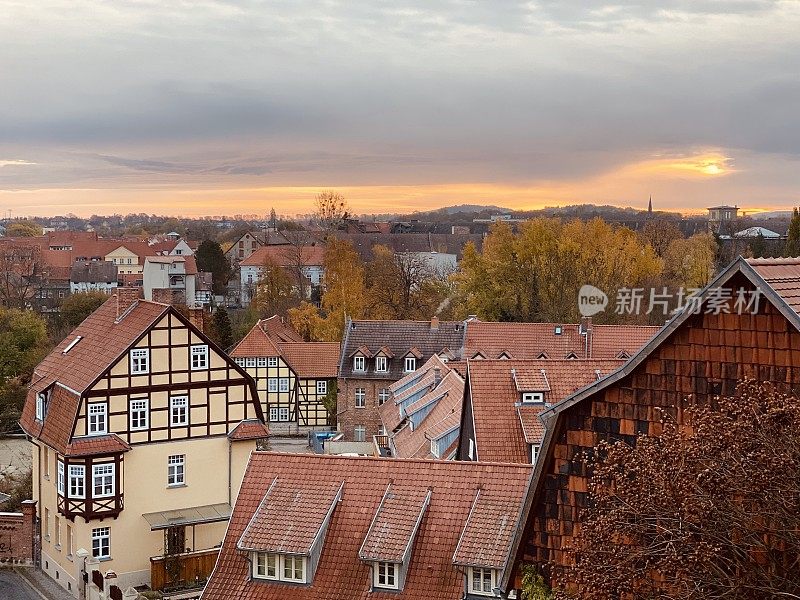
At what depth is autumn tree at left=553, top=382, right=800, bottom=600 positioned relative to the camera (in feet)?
34.1

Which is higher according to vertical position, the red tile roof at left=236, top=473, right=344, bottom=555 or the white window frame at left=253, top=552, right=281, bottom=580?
the red tile roof at left=236, top=473, right=344, bottom=555

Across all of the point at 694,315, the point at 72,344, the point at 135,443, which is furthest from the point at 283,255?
the point at 694,315

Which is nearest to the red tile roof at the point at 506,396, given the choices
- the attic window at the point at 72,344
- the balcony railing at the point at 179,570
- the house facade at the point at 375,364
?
the balcony railing at the point at 179,570

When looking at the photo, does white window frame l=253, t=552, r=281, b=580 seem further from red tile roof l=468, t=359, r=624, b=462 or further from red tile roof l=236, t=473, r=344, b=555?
red tile roof l=468, t=359, r=624, b=462

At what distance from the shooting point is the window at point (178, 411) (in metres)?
30.3

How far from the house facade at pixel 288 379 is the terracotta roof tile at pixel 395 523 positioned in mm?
34784

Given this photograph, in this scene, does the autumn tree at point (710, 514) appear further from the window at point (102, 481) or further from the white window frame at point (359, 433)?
the white window frame at point (359, 433)

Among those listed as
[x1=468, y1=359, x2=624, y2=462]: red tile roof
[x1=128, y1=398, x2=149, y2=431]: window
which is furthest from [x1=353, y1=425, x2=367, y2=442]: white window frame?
[x1=468, y1=359, x2=624, y2=462]: red tile roof

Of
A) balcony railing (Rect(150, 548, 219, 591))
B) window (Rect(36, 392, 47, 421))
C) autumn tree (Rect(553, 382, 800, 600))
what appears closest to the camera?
autumn tree (Rect(553, 382, 800, 600))

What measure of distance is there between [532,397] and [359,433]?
23784mm

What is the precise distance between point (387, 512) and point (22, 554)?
17251 mm

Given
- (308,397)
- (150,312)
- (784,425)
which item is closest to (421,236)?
(308,397)

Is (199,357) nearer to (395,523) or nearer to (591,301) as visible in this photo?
(395,523)

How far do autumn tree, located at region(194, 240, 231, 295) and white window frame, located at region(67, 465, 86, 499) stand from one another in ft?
248
